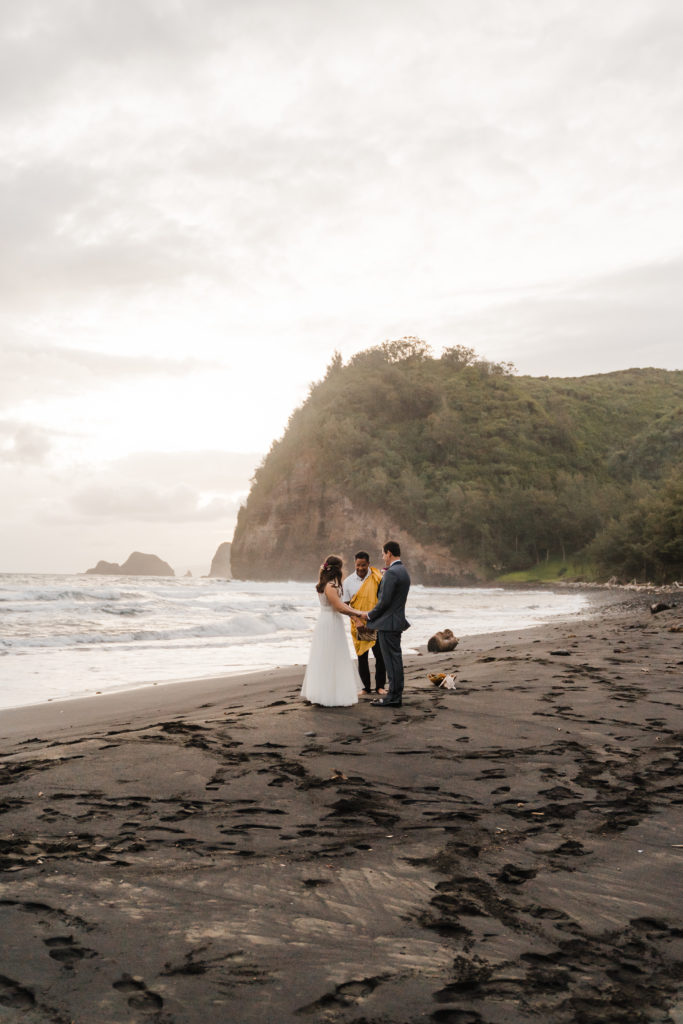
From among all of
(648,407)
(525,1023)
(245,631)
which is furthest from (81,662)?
(648,407)

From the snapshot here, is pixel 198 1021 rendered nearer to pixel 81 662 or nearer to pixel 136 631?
pixel 81 662

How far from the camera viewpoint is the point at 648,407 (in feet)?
406

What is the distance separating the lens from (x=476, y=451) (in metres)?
107

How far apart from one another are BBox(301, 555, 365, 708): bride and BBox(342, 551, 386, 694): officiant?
691 mm

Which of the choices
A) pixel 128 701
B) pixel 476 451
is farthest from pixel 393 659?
pixel 476 451

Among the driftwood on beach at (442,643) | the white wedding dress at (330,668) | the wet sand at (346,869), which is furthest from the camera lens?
the driftwood on beach at (442,643)

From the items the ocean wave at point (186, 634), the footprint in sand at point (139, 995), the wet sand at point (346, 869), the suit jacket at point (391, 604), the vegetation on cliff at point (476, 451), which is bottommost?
the ocean wave at point (186, 634)

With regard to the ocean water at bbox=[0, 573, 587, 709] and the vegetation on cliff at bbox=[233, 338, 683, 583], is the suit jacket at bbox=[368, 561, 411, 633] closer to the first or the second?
the ocean water at bbox=[0, 573, 587, 709]

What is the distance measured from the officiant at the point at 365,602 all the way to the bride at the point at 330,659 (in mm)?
691

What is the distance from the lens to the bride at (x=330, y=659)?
868 cm

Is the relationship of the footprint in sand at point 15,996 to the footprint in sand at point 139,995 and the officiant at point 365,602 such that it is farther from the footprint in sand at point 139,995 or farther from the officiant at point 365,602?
the officiant at point 365,602

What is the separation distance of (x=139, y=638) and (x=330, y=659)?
1162cm

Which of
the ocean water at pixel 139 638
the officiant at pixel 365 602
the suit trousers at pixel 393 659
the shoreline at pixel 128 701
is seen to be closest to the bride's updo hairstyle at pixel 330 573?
the officiant at pixel 365 602

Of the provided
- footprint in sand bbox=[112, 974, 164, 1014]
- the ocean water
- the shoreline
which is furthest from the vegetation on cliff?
footprint in sand bbox=[112, 974, 164, 1014]
